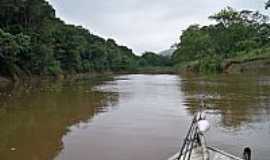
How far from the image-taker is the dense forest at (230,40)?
64312 mm

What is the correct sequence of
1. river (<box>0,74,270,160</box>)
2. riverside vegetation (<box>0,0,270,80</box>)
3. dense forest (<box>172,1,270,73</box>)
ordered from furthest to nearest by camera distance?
dense forest (<box>172,1,270,73</box>)
riverside vegetation (<box>0,0,270,80</box>)
river (<box>0,74,270,160</box>)

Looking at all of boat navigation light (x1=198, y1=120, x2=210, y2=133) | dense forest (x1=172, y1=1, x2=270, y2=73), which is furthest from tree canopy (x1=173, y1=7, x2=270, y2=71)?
boat navigation light (x1=198, y1=120, x2=210, y2=133)

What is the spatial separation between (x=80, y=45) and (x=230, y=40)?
25.2 m

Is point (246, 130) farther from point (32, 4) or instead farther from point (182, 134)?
point (32, 4)

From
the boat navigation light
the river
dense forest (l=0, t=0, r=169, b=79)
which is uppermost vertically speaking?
dense forest (l=0, t=0, r=169, b=79)

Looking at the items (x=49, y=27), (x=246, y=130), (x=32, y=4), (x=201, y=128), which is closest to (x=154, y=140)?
(x=246, y=130)

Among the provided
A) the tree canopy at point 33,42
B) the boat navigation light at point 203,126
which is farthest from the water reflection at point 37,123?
the tree canopy at point 33,42

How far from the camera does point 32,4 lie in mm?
50219

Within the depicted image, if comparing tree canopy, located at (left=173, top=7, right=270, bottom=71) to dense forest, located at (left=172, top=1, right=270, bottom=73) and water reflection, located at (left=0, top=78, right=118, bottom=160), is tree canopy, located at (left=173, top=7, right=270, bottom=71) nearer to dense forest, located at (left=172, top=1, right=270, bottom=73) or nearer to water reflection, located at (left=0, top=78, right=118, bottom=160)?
dense forest, located at (left=172, top=1, right=270, bottom=73)

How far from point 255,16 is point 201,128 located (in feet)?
226

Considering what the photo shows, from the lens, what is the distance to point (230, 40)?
73.3m

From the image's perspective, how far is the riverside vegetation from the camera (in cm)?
4588

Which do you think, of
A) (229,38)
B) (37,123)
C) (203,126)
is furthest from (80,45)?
(203,126)

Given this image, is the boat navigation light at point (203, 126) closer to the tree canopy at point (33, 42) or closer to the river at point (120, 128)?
the river at point (120, 128)
